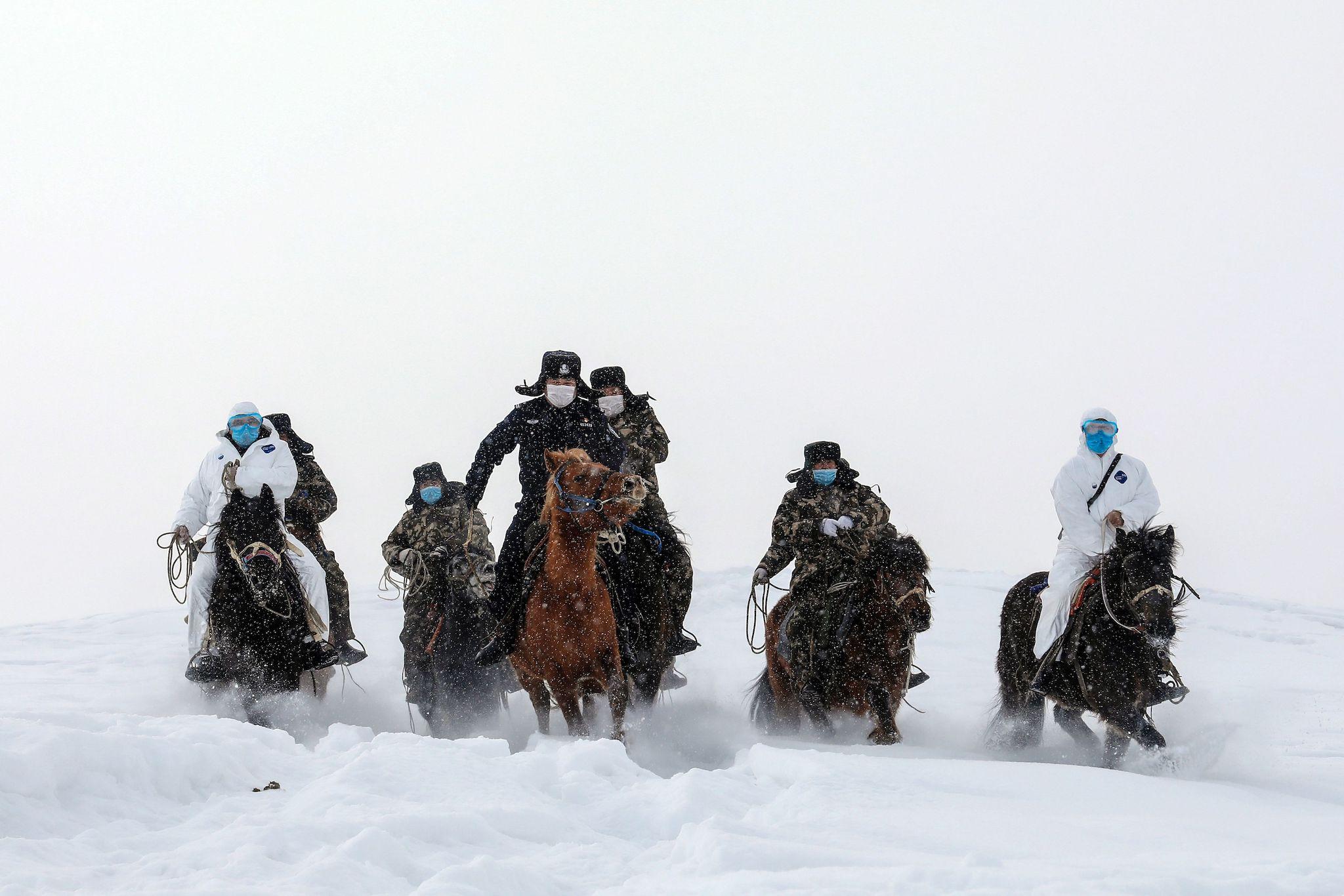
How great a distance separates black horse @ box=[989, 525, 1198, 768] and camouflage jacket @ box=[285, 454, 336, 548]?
619 cm

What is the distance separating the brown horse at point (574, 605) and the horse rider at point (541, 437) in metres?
0.28

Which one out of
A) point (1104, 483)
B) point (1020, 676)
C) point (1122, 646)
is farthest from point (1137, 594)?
point (1020, 676)

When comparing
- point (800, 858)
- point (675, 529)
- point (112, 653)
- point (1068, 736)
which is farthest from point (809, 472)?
point (112, 653)

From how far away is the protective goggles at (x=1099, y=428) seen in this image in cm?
838

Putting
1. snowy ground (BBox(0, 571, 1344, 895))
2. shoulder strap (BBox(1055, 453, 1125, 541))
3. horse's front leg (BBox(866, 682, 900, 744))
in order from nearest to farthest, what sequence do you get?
snowy ground (BBox(0, 571, 1344, 895)), shoulder strap (BBox(1055, 453, 1125, 541)), horse's front leg (BBox(866, 682, 900, 744))

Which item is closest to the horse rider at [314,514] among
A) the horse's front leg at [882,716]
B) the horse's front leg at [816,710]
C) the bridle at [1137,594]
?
the horse's front leg at [816,710]

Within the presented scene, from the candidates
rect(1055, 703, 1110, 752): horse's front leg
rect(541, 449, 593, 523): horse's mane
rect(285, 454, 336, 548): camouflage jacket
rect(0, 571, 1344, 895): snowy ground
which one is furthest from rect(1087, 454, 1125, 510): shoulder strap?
rect(285, 454, 336, 548): camouflage jacket

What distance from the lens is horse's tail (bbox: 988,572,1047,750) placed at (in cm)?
839

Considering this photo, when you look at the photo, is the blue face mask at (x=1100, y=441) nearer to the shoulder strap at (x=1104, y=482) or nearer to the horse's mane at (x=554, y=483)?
the shoulder strap at (x=1104, y=482)

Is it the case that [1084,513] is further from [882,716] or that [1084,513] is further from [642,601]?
[642,601]

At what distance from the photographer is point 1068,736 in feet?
29.6

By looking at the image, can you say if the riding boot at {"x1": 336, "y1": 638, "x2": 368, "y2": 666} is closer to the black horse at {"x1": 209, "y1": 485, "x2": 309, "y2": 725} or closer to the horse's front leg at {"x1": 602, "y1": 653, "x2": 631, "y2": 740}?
the black horse at {"x1": 209, "y1": 485, "x2": 309, "y2": 725}

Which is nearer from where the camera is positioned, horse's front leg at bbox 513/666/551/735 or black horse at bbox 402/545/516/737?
horse's front leg at bbox 513/666/551/735

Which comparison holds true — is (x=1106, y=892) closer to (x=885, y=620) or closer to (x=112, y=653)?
(x=885, y=620)
